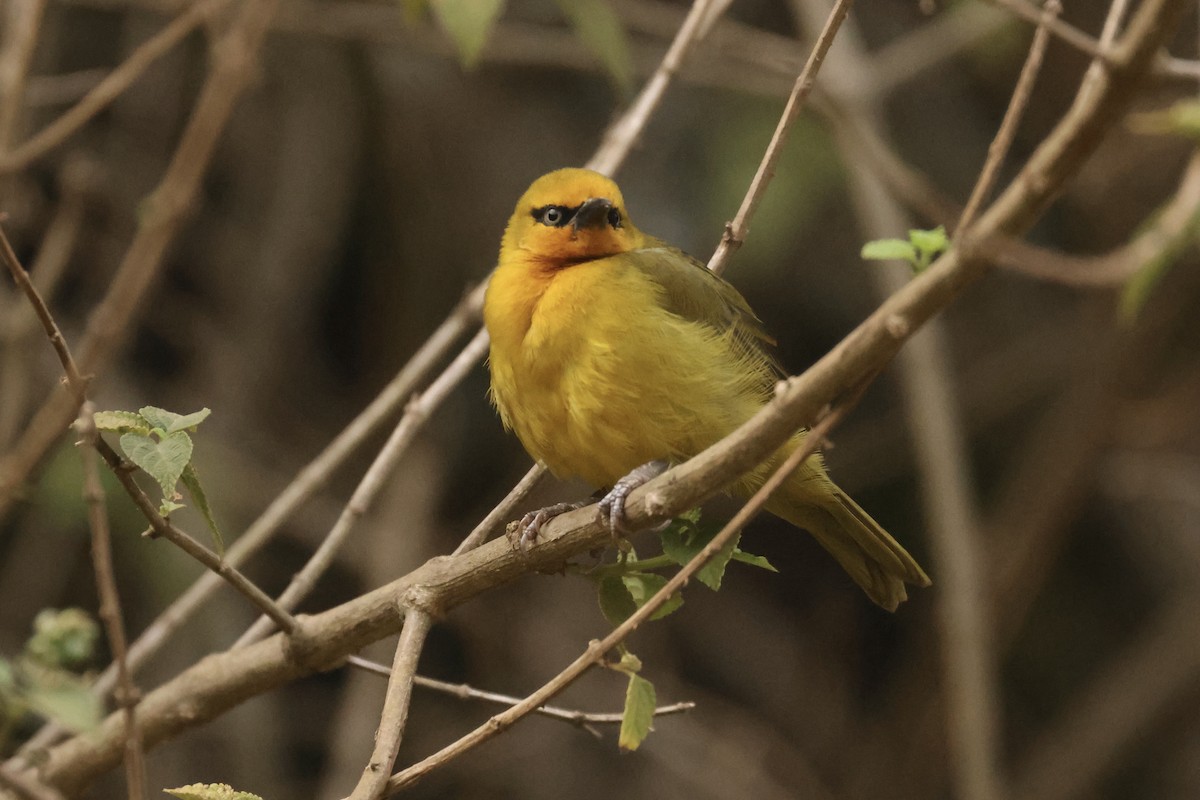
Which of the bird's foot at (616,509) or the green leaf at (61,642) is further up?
the green leaf at (61,642)

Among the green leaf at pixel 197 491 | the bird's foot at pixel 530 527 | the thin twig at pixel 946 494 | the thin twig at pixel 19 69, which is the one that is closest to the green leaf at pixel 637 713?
the bird's foot at pixel 530 527

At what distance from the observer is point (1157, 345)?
16.9ft

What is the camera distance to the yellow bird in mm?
2527

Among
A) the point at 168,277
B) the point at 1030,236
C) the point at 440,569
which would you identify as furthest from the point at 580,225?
the point at 1030,236

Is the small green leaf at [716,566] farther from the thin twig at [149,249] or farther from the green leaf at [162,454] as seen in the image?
the thin twig at [149,249]

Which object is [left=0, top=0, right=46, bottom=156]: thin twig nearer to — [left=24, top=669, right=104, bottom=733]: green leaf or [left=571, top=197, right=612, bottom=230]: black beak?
[left=571, top=197, right=612, bottom=230]: black beak

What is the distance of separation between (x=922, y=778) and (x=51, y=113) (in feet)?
13.2

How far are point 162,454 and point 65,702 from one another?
42cm

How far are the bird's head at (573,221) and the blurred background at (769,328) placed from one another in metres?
1.43

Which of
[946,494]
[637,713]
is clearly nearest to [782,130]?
[637,713]

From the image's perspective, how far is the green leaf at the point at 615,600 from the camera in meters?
2.07

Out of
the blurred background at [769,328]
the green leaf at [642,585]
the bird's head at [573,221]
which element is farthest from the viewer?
the blurred background at [769,328]

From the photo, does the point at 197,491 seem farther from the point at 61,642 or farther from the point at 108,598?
the point at 108,598

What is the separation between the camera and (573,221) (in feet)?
10.1
